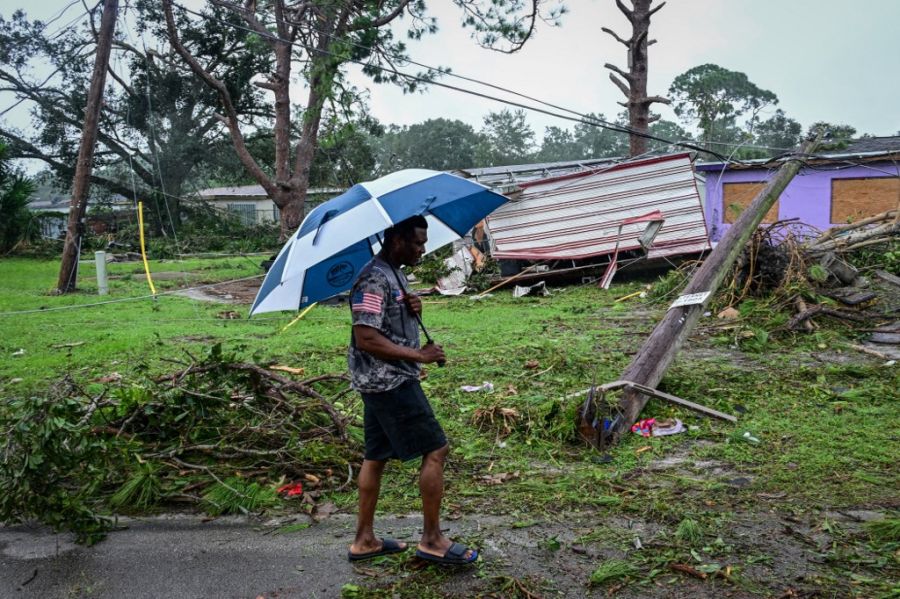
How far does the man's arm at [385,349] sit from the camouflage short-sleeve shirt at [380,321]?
3cm

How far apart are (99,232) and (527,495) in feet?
109

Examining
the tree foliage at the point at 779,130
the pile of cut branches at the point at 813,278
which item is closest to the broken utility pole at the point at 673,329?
the pile of cut branches at the point at 813,278

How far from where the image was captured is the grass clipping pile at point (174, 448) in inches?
158

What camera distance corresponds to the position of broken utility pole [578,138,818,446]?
5355 mm

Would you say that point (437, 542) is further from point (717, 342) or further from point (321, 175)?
point (321, 175)

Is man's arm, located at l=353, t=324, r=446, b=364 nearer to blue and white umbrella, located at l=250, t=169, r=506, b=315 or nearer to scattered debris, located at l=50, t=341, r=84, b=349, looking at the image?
blue and white umbrella, located at l=250, t=169, r=506, b=315

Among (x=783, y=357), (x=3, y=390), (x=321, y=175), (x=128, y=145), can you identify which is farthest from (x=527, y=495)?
(x=128, y=145)

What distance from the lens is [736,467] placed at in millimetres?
4844

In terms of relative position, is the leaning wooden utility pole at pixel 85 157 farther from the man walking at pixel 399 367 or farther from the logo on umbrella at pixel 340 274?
the man walking at pixel 399 367

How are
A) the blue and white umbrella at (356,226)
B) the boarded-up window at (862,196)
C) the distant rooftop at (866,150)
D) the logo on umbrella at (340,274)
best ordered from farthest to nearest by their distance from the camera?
1. the boarded-up window at (862,196)
2. the distant rooftop at (866,150)
3. the logo on umbrella at (340,274)
4. the blue and white umbrella at (356,226)

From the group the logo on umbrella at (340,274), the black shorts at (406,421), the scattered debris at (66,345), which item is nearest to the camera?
the black shorts at (406,421)

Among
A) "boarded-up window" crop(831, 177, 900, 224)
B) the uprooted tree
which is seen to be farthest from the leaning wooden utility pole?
"boarded-up window" crop(831, 177, 900, 224)

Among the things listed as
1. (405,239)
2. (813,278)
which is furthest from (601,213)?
(405,239)

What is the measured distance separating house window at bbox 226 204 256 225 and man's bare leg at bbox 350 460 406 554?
107ft
